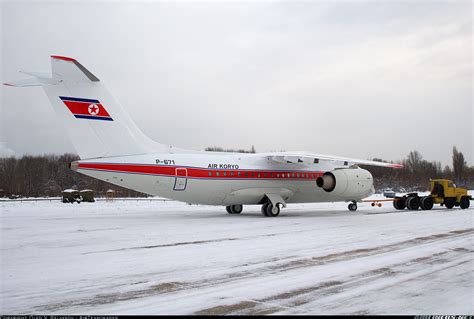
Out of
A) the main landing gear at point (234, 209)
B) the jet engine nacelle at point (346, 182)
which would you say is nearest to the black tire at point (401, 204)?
the jet engine nacelle at point (346, 182)

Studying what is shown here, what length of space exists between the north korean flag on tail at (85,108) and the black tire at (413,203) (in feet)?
57.0

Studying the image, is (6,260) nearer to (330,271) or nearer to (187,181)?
(330,271)

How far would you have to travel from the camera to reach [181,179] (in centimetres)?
1728

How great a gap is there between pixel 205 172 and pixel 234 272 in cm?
1109

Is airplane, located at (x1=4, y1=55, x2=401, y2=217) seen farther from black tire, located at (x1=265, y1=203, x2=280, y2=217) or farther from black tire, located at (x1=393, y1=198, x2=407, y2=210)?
black tire, located at (x1=393, y1=198, x2=407, y2=210)

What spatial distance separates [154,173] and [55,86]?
4749 millimetres

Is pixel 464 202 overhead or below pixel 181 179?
below

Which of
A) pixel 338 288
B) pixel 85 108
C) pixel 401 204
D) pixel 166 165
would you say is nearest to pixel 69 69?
pixel 85 108

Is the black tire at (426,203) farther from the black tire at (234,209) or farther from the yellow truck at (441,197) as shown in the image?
the black tire at (234,209)

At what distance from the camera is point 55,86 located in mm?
14906

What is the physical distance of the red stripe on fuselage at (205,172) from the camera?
15.8m

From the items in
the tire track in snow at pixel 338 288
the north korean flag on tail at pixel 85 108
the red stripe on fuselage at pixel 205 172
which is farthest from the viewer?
the red stripe on fuselage at pixel 205 172

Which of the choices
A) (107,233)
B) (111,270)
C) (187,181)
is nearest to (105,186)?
(187,181)

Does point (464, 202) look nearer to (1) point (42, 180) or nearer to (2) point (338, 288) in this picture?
(2) point (338, 288)
